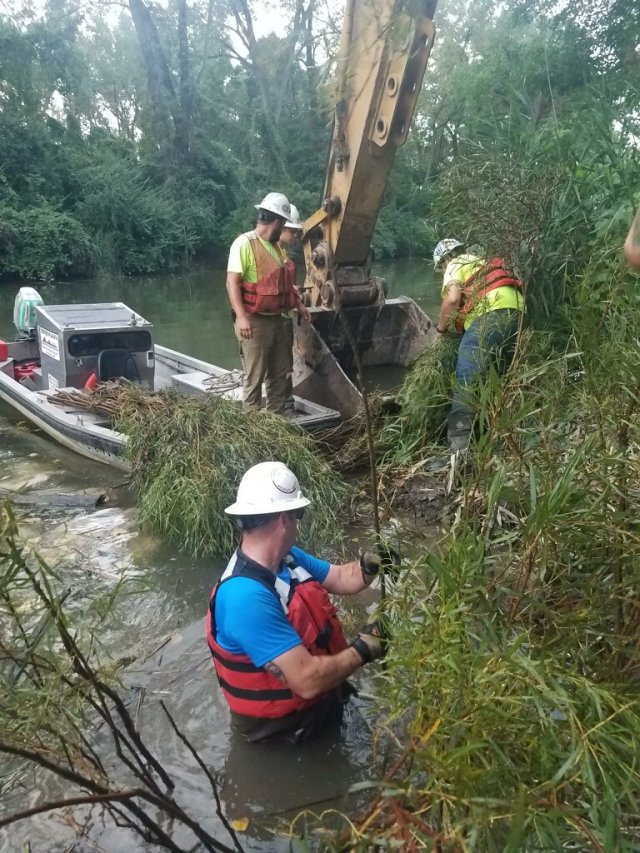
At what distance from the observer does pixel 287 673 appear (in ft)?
8.58

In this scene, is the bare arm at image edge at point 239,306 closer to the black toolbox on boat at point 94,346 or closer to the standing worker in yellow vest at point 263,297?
the standing worker in yellow vest at point 263,297

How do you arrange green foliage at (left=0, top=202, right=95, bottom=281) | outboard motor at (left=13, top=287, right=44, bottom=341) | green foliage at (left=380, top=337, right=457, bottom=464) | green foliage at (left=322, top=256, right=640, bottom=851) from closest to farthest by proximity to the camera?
green foliage at (left=322, top=256, right=640, bottom=851)
green foliage at (left=380, top=337, right=457, bottom=464)
outboard motor at (left=13, top=287, right=44, bottom=341)
green foliage at (left=0, top=202, right=95, bottom=281)

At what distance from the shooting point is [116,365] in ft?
23.7

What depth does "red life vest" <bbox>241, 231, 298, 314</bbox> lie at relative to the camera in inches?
236

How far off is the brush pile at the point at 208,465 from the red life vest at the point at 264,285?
3.34ft

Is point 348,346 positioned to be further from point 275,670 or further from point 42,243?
point 42,243

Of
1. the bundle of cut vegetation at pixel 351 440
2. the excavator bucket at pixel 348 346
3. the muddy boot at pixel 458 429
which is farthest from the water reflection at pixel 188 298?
the muddy boot at pixel 458 429

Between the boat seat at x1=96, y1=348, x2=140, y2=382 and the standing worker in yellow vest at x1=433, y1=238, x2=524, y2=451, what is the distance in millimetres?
3391

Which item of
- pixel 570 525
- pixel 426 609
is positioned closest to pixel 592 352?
pixel 570 525

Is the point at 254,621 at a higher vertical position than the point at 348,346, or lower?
lower

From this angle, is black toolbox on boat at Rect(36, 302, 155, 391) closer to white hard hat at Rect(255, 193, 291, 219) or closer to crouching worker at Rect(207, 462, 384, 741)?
white hard hat at Rect(255, 193, 291, 219)

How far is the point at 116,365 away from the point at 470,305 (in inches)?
152

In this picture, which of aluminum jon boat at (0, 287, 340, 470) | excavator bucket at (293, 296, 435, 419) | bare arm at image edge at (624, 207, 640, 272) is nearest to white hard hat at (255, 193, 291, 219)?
excavator bucket at (293, 296, 435, 419)

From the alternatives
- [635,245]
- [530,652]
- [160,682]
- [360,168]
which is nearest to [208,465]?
[160,682]
